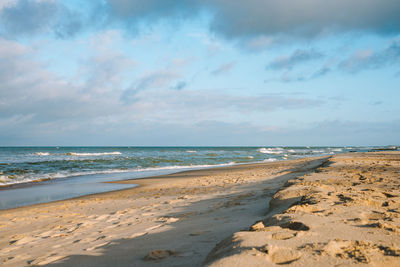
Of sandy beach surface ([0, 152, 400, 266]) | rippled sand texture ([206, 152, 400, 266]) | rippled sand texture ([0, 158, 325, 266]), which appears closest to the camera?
rippled sand texture ([206, 152, 400, 266])

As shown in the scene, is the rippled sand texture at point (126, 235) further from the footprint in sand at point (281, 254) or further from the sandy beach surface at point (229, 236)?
the footprint in sand at point (281, 254)

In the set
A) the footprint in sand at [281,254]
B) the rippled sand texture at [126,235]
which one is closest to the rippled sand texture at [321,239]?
the footprint in sand at [281,254]

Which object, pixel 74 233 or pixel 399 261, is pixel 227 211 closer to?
pixel 74 233

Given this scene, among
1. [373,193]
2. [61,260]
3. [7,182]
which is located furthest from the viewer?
[7,182]

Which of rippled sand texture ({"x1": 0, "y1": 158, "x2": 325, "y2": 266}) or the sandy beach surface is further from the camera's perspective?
rippled sand texture ({"x1": 0, "y1": 158, "x2": 325, "y2": 266})

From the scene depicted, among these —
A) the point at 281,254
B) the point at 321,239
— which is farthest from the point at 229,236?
the point at 321,239

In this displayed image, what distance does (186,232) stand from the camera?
134 inches

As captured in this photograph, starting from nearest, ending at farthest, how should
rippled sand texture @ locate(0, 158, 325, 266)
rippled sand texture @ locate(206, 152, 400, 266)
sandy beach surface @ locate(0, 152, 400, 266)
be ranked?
rippled sand texture @ locate(206, 152, 400, 266) < sandy beach surface @ locate(0, 152, 400, 266) < rippled sand texture @ locate(0, 158, 325, 266)

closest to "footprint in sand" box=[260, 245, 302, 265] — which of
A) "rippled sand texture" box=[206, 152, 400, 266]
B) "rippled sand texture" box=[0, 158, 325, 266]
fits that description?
"rippled sand texture" box=[206, 152, 400, 266]

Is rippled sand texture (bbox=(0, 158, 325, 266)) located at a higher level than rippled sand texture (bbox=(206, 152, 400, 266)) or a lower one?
lower

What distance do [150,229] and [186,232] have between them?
72 cm

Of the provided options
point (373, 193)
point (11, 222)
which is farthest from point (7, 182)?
point (373, 193)

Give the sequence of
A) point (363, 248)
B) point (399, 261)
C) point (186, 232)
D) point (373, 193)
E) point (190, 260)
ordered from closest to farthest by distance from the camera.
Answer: point (399, 261)
point (363, 248)
point (190, 260)
point (186, 232)
point (373, 193)

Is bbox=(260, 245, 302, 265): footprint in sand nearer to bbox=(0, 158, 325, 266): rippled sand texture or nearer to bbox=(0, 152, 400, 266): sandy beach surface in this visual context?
bbox=(0, 152, 400, 266): sandy beach surface
